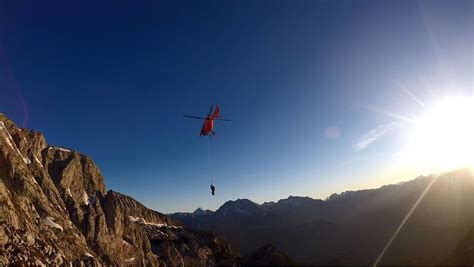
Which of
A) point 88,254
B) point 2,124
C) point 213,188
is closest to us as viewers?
point 213,188

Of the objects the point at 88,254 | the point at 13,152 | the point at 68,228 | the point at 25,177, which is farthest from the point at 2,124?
the point at 88,254

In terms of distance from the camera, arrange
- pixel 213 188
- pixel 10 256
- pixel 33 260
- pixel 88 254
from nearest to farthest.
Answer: pixel 213 188
pixel 10 256
pixel 33 260
pixel 88 254

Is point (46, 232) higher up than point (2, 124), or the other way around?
point (2, 124)

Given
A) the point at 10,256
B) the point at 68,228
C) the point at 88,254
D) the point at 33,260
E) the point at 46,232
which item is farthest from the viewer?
the point at 68,228

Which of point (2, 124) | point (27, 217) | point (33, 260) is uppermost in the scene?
point (2, 124)

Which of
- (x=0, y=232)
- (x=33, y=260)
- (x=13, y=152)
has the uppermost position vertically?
(x=13, y=152)

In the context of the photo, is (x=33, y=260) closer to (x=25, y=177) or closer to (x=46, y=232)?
(x=46, y=232)

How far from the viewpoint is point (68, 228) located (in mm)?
180250

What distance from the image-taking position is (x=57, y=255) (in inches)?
5605

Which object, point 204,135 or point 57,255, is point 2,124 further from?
point 204,135

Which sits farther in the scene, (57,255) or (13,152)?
(13,152)

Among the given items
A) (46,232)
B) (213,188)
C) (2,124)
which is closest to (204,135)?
(213,188)

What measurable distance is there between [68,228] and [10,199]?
138 ft

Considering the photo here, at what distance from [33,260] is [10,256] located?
31.2 feet
